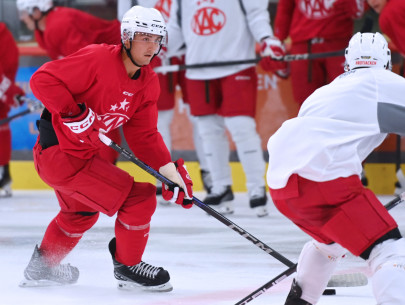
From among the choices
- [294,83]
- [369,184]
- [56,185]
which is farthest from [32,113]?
[56,185]

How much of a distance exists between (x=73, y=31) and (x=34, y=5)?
1.07ft

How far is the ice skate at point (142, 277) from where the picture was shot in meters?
2.65

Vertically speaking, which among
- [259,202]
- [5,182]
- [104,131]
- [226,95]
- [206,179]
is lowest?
[5,182]

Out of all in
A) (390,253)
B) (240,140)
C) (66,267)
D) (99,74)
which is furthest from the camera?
(240,140)

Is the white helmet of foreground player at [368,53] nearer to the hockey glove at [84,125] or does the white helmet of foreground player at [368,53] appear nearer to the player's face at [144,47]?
the player's face at [144,47]

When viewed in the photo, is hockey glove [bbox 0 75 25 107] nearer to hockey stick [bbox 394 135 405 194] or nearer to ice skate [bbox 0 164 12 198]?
ice skate [bbox 0 164 12 198]

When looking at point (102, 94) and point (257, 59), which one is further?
point (257, 59)

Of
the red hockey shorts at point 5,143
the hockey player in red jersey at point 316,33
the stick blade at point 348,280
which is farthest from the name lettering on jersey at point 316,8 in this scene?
the stick blade at point 348,280

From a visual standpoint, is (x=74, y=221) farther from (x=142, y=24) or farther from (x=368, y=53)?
(x=368, y=53)

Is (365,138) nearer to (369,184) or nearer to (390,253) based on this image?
(390,253)

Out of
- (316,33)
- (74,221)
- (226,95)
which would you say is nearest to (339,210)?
(74,221)

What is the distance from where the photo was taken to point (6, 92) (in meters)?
5.11

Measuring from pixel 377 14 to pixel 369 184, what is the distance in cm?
97

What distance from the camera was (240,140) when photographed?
4.23 metres
